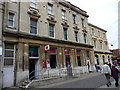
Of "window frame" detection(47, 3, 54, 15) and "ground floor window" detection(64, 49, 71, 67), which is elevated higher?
"window frame" detection(47, 3, 54, 15)

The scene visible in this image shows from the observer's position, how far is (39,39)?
50.3 feet

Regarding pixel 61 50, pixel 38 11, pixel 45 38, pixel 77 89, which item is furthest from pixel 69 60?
pixel 77 89

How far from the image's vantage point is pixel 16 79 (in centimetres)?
1241

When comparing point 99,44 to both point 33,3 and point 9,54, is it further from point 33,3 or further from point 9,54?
point 9,54

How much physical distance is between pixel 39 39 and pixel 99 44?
20.8 meters

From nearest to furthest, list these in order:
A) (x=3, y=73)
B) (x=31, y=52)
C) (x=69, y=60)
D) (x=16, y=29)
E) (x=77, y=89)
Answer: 1. (x=77, y=89)
2. (x=3, y=73)
3. (x=16, y=29)
4. (x=31, y=52)
5. (x=69, y=60)

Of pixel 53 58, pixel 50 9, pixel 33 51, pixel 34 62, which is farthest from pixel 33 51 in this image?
pixel 50 9

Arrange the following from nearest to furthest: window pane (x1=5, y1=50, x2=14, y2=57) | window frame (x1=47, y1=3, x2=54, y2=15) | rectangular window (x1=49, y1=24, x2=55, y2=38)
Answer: window pane (x1=5, y1=50, x2=14, y2=57), rectangular window (x1=49, y1=24, x2=55, y2=38), window frame (x1=47, y1=3, x2=54, y2=15)

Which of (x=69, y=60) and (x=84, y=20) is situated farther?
(x=84, y=20)

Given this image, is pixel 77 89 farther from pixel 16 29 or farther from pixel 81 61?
pixel 81 61

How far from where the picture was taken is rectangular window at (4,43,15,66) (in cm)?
1232

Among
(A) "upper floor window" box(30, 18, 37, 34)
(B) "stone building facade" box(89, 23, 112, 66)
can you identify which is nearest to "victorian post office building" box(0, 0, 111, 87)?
(A) "upper floor window" box(30, 18, 37, 34)

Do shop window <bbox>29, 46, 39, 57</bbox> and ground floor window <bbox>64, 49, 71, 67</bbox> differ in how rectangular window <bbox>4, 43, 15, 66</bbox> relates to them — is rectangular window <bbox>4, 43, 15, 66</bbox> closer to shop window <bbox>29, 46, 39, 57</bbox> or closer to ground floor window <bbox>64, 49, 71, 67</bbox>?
shop window <bbox>29, 46, 39, 57</bbox>

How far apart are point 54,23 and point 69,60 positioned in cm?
658
